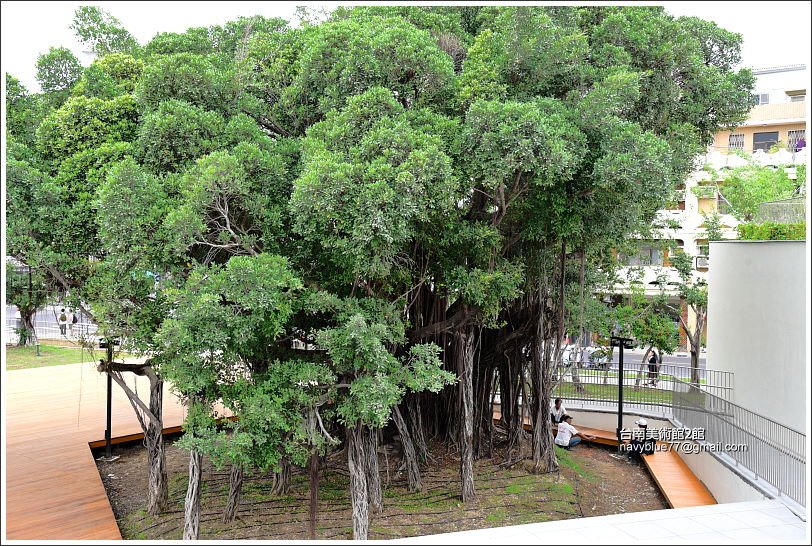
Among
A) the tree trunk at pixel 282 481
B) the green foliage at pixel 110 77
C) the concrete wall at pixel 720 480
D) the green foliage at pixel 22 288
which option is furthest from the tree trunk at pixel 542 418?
the green foliage at pixel 22 288

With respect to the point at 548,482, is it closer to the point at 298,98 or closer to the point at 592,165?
the point at 592,165

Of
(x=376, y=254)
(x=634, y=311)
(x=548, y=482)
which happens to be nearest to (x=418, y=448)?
(x=548, y=482)

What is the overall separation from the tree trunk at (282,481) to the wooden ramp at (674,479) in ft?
17.6

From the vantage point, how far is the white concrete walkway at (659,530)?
5.75m

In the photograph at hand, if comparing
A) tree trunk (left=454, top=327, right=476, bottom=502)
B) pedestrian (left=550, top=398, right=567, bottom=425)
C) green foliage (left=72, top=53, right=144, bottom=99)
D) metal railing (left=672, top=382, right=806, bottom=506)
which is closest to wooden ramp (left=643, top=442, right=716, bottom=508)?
metal railing (left=672, top=382, right=806, bottom=506)

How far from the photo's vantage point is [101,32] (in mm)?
11047

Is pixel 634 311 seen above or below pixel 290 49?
below

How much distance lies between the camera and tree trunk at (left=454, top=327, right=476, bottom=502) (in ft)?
32.2

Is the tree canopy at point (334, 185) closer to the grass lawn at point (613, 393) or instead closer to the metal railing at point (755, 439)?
the metal railing at point (755, 439)

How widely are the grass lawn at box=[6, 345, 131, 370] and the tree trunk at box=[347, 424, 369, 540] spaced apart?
14.7 metres

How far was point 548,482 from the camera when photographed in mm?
11023

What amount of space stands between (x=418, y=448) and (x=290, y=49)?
5.99 meters

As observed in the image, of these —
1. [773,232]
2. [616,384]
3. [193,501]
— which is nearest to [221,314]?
[193,501]

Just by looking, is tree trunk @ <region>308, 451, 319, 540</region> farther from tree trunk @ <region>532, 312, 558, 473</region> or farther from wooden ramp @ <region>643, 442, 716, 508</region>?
wooden ramp @ <region>643, 442, 716, 508</region>
